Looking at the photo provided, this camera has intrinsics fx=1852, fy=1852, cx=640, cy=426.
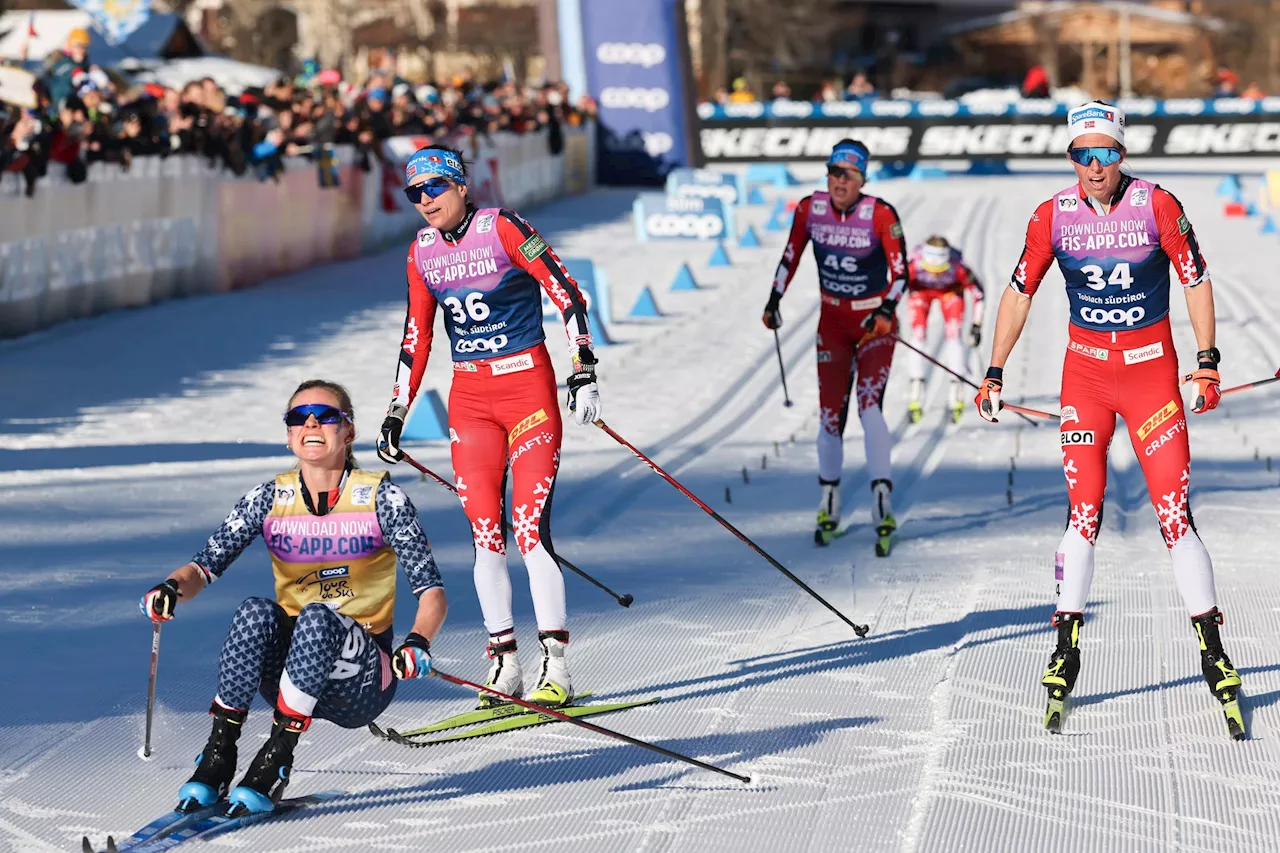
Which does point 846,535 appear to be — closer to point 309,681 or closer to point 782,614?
point 782,614

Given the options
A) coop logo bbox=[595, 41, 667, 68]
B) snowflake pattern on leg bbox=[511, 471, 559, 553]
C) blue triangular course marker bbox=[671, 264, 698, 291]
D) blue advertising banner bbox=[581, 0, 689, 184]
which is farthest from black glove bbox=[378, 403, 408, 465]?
coop logo bbox=[595, 41, 667, 68]

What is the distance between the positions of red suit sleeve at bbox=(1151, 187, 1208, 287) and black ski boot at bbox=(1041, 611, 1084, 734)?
51.1 inches

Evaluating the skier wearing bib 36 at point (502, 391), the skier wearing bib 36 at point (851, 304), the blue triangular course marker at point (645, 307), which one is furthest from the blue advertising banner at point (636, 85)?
the skier wearing bib 36 at point (502, 391)

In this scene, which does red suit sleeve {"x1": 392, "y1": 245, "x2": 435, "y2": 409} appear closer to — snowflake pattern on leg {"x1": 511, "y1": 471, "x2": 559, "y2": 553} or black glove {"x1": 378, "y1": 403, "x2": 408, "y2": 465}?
black glove {"x1": 378, "y1": 403, "x2": 408, "y2": 465}

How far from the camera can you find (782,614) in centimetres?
842

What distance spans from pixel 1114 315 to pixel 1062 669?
4.24 feet

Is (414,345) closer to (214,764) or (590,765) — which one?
(590,765)

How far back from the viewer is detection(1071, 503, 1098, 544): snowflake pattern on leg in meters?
6.68

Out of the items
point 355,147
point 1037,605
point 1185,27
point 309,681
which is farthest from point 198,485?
point 1185,27

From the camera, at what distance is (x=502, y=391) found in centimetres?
679

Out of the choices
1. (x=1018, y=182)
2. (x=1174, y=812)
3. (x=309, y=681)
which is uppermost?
(x=309, y=681)

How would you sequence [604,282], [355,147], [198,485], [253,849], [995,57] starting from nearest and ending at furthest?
[253,849], [198,485], [604,282], [355,147], [995,57]

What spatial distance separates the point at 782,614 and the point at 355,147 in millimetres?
15282

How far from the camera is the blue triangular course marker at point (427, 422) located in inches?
501
